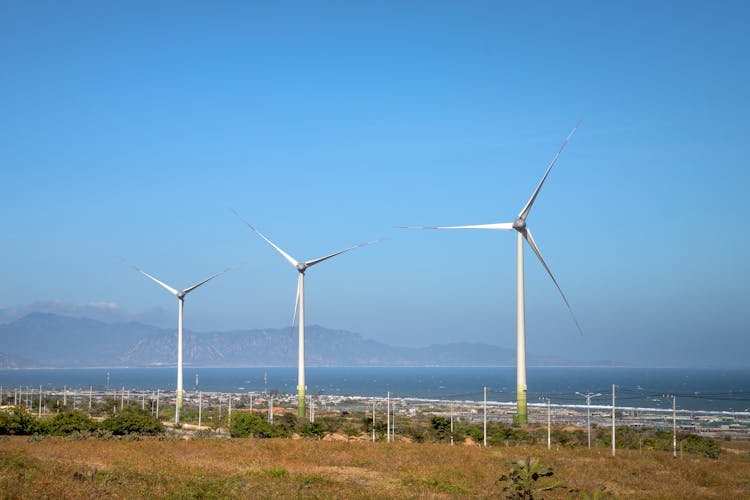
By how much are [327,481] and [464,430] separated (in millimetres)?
31278

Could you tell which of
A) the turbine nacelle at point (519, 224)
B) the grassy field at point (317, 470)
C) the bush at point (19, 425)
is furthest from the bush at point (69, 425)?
the turbine nacelle at point (519, 224)

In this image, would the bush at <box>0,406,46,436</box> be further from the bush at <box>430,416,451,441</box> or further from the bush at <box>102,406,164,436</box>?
the bush at <box>430,416,451,441</box>

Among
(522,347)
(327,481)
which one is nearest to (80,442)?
(327,481)

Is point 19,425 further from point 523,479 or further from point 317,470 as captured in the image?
point 523,479

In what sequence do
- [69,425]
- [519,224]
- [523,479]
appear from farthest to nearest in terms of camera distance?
[519,224]
[69,425]
[523,479]

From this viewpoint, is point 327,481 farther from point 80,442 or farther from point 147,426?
point 147,426

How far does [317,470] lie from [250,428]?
778 inches

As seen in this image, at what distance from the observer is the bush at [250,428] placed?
51281 millimetres

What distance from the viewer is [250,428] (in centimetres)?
5156

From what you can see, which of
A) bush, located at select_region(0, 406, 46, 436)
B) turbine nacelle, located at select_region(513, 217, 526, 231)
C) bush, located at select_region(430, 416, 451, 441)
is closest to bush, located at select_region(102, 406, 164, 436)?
bush, located at select_region(0, 406, 46, 436)

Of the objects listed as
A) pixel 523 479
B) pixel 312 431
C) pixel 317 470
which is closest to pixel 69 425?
pixel 312 431

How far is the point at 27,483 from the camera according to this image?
23891 millimetres

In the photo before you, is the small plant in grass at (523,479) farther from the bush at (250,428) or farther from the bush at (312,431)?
the bush at (312,431)

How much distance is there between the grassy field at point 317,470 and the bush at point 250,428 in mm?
7150
